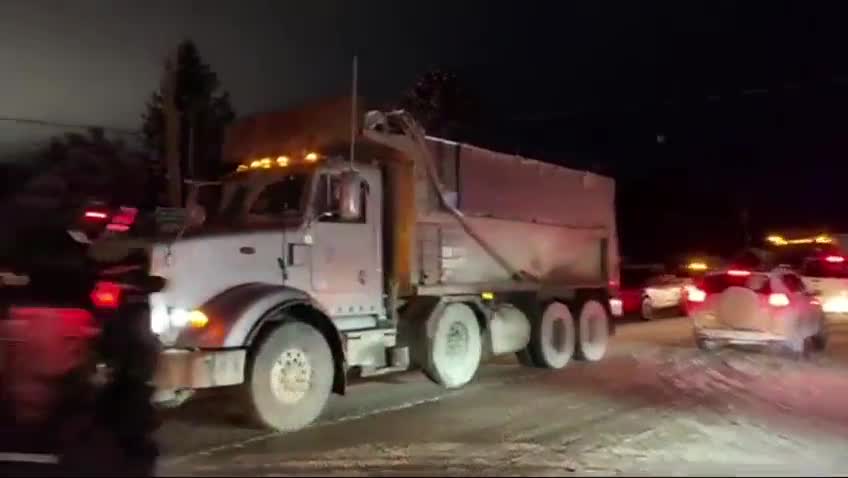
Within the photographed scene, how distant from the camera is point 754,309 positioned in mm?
17359

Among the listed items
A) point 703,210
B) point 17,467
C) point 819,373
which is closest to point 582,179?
point 819,373

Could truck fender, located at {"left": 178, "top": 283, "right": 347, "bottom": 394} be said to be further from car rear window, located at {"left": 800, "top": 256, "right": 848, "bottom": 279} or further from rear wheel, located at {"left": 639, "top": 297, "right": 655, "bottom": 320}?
car rear window, located at {"left": 800, "top": 256, "right": 848, "bottom": 279}

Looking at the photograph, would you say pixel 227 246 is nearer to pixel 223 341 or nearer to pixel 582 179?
pixel 223 341

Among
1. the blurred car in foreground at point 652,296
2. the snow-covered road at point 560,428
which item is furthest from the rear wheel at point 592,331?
the blurred car in foreground at point 652,296

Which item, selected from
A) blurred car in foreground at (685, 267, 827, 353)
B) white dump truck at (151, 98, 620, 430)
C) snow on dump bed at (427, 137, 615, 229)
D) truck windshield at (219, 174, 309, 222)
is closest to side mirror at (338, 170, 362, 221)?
white dump truck at (151, 98, 620, 430)

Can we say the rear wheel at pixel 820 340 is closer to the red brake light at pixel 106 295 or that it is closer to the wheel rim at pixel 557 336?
the wheel rim at pixel 557 336

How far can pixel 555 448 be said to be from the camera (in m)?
9.49

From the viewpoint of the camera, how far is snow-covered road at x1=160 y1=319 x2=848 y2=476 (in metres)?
8.62

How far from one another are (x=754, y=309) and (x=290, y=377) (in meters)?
9.47

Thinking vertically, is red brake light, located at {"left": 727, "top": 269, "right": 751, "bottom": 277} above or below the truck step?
above

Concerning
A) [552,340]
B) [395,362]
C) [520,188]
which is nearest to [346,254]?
[395,362]

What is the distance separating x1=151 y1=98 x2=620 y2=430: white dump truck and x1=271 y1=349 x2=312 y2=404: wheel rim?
15 mm

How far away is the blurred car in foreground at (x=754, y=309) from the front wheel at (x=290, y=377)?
28.8 ft

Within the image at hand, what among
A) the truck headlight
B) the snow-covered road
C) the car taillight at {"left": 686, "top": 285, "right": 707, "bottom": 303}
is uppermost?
the car taillight at {"left": 686, "top": 285, "right": 707, "bottom": 303}
